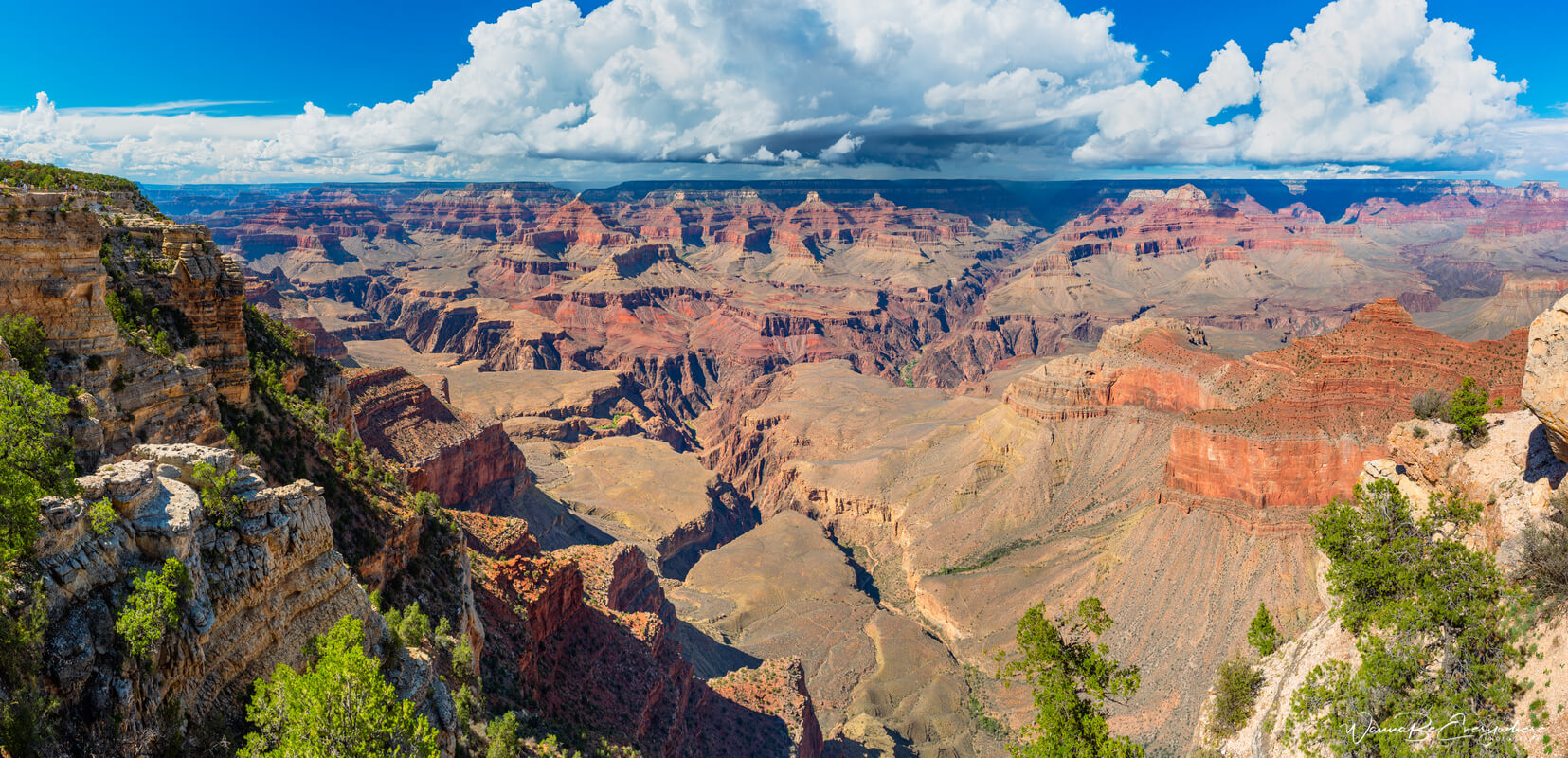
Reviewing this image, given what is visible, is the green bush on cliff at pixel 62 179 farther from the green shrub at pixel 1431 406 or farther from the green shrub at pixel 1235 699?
the green shrub at pixel 1431 406

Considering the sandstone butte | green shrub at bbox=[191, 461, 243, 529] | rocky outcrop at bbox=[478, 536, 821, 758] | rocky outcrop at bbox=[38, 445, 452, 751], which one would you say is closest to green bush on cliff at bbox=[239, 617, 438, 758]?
rocky outcrop at bbox=[38, 445, 452, 751]

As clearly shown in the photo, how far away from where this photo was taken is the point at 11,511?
36.8 ft

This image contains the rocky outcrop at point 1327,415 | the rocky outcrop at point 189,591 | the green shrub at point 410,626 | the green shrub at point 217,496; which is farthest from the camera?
the rocky outcrop at point 1327,415

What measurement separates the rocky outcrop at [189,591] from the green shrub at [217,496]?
10cm

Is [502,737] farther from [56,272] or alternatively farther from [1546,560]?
[1546,560]

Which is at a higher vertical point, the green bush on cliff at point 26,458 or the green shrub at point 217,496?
the green bush on cliff at point 26,458

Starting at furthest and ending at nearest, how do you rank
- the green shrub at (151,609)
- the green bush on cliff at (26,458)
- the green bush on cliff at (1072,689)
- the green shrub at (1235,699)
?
the green shrub at (1235,699)
the green bush on cliff at (1072,689)
the green shrub at (151,609)
the green bush on cliff at (26,458)

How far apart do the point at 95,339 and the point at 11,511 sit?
1291 cm

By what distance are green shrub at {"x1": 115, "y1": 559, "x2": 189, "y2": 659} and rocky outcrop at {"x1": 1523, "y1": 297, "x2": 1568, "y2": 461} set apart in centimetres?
3026

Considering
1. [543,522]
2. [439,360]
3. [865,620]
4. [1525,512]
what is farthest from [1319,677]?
[439,360]

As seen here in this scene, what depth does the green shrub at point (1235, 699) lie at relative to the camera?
29.4m

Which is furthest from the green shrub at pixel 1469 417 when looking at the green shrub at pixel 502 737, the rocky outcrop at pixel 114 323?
the rocky outcrop at pixel 114 323

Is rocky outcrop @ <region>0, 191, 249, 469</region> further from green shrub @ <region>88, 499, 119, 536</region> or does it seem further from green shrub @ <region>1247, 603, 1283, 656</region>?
green shrub @ <region>1247, 603, 1283, 656</region>

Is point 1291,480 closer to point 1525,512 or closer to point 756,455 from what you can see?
point 1525,512
